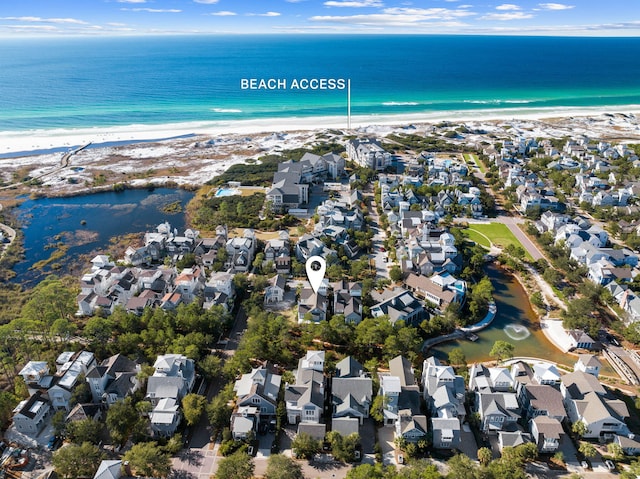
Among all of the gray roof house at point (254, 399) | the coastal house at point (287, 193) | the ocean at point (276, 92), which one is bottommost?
the gray roof house at point (254, 399)

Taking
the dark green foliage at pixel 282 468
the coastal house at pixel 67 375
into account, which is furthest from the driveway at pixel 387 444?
the coastal house at pixel 67 375

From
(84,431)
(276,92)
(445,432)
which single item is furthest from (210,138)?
(445,432)

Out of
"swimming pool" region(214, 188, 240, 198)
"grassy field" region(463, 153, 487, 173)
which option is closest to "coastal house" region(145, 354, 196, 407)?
"swimming pool" region(214, 188, 240, 198)

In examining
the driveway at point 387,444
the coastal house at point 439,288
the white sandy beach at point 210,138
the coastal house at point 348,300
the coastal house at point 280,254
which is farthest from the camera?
the white sandy beach at point 210,138

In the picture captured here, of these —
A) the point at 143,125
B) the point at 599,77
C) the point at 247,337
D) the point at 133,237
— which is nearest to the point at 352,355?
the point at 247,337

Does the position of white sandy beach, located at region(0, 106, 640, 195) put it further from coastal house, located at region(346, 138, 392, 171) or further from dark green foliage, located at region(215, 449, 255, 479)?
dark green foliage, located at region(215, 449, 255, 479)

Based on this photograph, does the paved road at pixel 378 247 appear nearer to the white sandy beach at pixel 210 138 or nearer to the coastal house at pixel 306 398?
the coastal house at pixel 306 398
